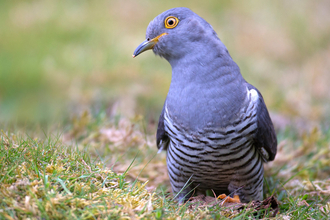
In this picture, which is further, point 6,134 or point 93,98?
point 93,98

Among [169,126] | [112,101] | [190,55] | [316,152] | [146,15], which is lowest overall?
[316,152]

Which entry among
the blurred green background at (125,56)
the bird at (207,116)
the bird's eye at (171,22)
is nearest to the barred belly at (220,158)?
the bird at (207,116)

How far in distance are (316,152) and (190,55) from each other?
300 cm

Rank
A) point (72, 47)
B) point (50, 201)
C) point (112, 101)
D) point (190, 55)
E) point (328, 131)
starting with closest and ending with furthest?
point (50, 201), point (190, 55), point (328, 131), point (112, 101), point (72, 47)

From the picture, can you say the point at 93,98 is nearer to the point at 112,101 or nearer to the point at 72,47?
the point at 112,101

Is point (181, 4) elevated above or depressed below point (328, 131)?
above

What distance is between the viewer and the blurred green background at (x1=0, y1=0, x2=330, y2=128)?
6.67 metres

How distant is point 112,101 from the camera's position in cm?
637

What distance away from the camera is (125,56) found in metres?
8.16

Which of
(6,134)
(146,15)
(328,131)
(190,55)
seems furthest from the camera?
(146,15)

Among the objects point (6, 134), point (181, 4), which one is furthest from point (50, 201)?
point (181, 4)

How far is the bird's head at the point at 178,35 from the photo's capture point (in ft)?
11.5

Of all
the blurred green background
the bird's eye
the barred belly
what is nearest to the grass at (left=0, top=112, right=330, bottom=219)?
the barred belly

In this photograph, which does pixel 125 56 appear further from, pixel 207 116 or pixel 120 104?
pixel 207 116
